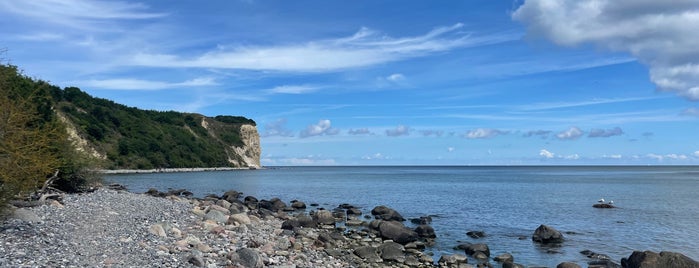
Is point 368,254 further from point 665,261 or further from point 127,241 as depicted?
point 665,261

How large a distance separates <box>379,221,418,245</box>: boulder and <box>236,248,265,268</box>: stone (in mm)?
11575

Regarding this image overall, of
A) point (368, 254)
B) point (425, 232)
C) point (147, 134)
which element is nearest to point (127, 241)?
point (368, 254)

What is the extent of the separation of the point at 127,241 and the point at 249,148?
176540 millimetres

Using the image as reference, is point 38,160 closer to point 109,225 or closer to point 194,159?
point 109,225

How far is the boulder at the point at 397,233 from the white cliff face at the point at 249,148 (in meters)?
158

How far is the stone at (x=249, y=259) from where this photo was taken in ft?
53.1

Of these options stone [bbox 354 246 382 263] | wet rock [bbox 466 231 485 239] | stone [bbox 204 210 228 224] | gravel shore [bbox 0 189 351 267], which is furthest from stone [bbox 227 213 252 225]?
wet rock [bbox 466 231 485 239]

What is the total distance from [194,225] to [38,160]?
342 inches

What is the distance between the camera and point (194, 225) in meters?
23.6

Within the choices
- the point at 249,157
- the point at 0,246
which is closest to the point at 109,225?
the point at 0,246

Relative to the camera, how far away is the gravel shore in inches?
545

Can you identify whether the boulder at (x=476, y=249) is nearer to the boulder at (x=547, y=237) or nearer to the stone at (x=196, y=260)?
the boulder at (x=547, y=237)

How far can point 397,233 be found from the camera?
1077 inches

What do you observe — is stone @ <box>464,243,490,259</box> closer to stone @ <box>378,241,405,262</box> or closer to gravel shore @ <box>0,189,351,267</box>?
stone @ <box>378,241,405,262</box>
